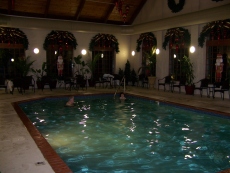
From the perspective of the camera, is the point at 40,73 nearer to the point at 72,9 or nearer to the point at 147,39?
the point at 72,9

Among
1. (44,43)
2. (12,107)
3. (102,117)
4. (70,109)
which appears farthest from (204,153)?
(44,43)

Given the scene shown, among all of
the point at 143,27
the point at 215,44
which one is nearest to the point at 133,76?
the point at 143,27

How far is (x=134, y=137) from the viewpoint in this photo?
21.1 feet

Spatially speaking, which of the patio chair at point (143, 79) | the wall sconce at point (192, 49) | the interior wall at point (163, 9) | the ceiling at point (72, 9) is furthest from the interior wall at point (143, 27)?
the patio chair at point (143, 79)

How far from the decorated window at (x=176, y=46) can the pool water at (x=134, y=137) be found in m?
4.13

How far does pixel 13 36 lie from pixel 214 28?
32.5 ft

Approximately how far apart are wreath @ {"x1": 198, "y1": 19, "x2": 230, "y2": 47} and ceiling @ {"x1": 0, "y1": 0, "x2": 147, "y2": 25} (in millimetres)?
4054

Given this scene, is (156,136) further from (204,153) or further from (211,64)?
(211,64)

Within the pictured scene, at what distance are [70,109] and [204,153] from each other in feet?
18.2

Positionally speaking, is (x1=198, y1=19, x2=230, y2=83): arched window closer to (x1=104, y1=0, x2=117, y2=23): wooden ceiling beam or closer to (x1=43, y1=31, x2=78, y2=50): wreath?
(x1=104, y1=0, x2=117, y2=23): wooden ceiling beam

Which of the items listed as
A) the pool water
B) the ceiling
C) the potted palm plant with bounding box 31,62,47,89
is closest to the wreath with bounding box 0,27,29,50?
the ceiling

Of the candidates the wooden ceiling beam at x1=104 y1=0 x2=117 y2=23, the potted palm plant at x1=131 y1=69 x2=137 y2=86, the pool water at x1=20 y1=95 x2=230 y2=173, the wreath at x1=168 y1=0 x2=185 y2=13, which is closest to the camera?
the pool water at x1=20 y1=95 x2=230 y2=173

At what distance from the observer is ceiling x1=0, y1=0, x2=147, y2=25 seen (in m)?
13.7

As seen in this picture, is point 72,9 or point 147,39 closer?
point 72,9
